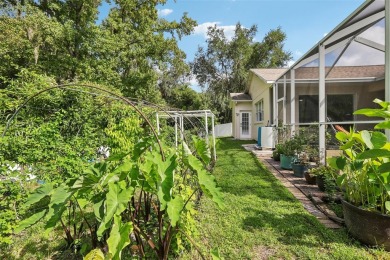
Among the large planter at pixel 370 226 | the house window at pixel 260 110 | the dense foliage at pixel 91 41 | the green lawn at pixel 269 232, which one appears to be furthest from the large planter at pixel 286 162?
the dense foliage at pixel 91 41

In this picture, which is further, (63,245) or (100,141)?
(100,141)

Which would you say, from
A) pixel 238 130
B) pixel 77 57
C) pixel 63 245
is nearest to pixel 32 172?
pixel 63 245

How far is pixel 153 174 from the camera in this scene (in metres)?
1.62

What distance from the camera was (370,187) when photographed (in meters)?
2.39

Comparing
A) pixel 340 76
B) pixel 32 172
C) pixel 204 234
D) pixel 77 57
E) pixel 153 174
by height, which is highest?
pixel 77 57

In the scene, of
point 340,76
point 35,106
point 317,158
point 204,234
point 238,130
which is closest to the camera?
point 204,234

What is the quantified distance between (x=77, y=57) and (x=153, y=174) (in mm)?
12106

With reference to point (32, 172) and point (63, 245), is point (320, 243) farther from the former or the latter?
point (32, 172)

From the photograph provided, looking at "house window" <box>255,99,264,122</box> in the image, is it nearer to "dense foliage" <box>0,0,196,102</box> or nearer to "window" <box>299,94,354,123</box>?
"window" <box>299,94,354,123</box>

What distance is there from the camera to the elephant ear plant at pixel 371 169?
2119mm

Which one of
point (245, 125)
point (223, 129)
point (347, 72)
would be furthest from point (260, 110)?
point (223, 129)

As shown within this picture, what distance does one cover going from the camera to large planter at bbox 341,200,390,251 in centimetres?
221

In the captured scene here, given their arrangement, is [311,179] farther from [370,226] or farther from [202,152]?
[202,152]

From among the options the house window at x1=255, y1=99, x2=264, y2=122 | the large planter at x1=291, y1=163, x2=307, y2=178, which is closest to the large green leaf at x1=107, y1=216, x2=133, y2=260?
the large planter at x1=291, y1=163, x2=307, y2=178
